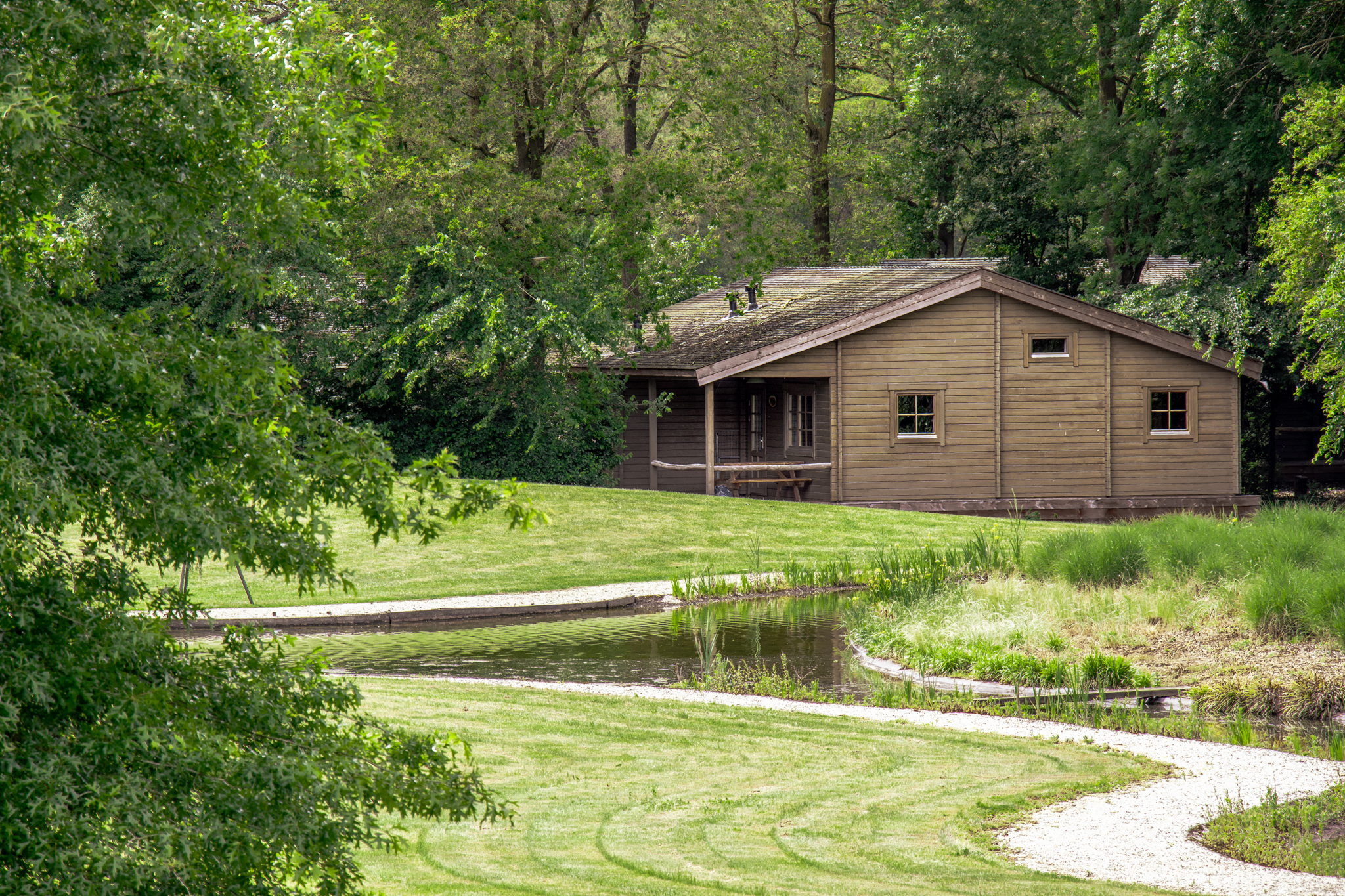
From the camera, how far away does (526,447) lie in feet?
93.5

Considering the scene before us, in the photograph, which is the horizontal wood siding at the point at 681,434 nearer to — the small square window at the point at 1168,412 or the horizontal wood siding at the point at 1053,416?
the horizontal wood siding at the point at 1053,416

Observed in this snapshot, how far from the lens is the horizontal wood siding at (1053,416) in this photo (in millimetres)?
28109

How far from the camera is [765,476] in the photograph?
103 ft

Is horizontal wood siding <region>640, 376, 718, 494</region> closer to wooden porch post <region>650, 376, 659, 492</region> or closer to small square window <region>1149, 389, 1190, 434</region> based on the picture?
wooden porch post <region>650, 376, 659, 492</region>

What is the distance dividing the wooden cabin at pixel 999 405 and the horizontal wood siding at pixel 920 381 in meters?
0.03

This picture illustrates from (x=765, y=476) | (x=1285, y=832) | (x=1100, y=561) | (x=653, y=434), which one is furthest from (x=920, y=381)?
(x=1285, y=832)

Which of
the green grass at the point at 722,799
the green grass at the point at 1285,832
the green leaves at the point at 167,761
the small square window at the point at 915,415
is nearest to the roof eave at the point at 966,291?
the small square window at the point at 915,415

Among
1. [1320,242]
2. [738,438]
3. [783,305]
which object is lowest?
[738,438]

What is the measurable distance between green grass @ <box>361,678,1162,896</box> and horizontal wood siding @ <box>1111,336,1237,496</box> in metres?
20.5

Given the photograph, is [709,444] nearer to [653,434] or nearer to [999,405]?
[653,434]

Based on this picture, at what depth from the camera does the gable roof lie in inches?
1075

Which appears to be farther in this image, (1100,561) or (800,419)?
(800,419)

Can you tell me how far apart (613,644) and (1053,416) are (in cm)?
1680

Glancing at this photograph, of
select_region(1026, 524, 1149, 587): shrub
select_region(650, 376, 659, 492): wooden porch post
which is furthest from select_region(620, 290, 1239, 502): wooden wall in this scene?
select_region(1026, 524, 1149, 587): shrub
